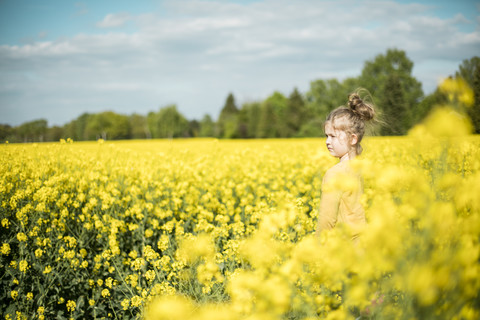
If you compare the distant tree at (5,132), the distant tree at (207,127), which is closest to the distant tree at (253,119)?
the distant tree at (207,127)

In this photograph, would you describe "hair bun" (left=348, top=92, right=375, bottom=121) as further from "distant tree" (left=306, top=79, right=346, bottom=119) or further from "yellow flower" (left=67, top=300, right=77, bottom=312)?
"distant tree" (left=306, top=79, right=346, bottom=119)

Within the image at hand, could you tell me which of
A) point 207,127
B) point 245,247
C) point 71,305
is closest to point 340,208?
point 245,247

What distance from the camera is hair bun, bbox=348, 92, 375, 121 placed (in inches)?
104

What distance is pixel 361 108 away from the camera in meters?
2.64

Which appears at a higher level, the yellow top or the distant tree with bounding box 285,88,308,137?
the distant tree with bounding box 285,88,308,137

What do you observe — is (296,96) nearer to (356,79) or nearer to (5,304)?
(356,79)

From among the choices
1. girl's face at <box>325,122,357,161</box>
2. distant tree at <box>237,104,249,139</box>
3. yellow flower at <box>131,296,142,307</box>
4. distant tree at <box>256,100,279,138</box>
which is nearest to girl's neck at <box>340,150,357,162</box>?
girl's face at <box>325,122,357,161</box>

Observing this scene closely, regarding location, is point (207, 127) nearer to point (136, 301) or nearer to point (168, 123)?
point (168, 123)

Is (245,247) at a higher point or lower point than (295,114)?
lower

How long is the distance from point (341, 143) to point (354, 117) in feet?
0.77

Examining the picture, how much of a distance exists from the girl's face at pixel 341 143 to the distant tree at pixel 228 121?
56.4 meters

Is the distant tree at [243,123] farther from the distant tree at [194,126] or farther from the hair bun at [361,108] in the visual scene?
the hair bun at [361,108]

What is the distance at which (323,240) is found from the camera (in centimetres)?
140

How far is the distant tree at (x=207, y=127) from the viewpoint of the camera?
6512 cm
